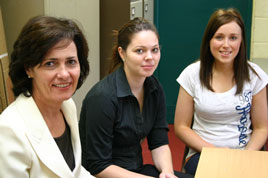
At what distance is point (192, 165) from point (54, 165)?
106 cm

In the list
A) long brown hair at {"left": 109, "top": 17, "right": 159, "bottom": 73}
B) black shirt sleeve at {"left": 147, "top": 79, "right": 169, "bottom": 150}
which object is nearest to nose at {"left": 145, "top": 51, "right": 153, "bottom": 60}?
long brown hair at {"left": 109, "top": 17, "right": 159, "bottom": 73}

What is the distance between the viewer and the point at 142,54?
205cm

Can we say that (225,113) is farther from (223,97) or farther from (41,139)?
(41,139)

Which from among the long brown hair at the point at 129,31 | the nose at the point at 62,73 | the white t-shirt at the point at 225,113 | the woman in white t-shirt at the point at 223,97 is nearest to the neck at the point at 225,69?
the woman in white t-shirt at the point at 223,97

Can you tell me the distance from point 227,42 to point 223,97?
31 centimetres

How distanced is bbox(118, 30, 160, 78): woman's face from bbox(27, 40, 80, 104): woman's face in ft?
1.74

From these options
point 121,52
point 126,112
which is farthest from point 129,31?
point 126,112

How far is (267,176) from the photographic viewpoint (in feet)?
5.53

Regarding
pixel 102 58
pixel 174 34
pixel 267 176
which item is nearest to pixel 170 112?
pixel 174 34

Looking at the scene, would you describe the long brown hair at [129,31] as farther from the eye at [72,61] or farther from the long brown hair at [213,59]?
the eye at [72,61]

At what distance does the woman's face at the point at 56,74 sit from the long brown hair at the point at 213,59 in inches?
42.6

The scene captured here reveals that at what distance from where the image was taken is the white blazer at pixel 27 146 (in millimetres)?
1334

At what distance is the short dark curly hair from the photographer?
1.43 metres

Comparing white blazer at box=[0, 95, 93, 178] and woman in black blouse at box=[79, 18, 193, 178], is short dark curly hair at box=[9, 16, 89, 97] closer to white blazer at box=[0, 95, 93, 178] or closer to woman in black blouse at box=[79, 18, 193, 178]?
white blazer at box=[0, 95, 93, 178]
